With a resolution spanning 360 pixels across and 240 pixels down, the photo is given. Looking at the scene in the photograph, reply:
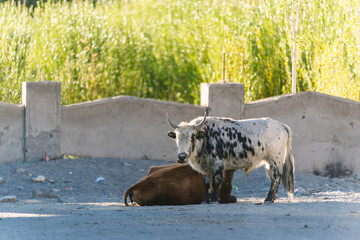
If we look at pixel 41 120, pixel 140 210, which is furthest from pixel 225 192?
pixel 41 120

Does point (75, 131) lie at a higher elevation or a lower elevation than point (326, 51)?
lower

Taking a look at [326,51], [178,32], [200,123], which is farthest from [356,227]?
[178,32]

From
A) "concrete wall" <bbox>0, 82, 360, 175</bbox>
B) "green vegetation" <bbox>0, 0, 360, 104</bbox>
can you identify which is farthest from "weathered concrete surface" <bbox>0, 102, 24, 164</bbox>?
"green vegetation" <bbox>0, 0, 360, 104</bbox>

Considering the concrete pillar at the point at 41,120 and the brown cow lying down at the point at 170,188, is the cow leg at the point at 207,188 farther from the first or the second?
the concrete pillar at the point at 41,120

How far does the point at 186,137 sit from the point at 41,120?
461 cm

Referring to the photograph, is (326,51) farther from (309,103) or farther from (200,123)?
(200,123)

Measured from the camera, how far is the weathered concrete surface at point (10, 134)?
14.3 m

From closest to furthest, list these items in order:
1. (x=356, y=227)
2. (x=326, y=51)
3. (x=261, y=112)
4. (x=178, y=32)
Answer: (x=356, y=227) → (x=261, y=112) → (x=326, y=51) → (x=178, y=32)

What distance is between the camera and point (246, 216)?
962 cm

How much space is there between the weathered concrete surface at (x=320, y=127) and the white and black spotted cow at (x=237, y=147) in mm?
3581

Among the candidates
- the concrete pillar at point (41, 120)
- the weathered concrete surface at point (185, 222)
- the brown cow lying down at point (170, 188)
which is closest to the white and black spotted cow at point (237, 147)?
the brown cow lying down at point (170, 188)

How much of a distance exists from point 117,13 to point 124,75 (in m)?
4.06

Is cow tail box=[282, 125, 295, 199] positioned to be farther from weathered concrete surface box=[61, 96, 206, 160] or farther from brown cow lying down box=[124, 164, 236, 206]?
weathered concrete surface box=[61, 96, 206, 160]

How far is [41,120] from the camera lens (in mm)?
14492
